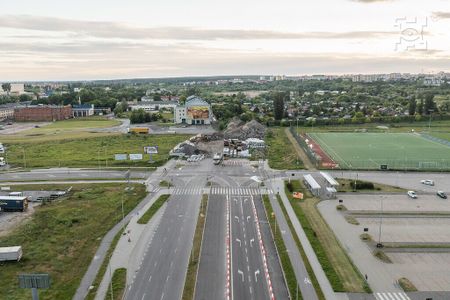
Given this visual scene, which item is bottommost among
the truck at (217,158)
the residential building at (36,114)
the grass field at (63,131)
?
the truck at (217,158)

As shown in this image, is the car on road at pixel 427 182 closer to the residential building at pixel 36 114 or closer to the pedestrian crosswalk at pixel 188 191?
the pedestrian crosswalk at pixel 188 191

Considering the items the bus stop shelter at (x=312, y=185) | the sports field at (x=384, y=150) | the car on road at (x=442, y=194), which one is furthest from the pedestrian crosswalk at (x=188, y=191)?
the car on road at (x=442, y=194)

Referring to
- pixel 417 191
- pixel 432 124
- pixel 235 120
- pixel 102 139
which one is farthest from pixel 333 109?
pixel 417 191

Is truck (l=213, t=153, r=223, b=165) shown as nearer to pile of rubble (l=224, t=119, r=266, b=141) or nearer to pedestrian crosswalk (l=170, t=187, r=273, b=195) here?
pedestrian crosswalk (l=170, t=187, r=273, b=195)

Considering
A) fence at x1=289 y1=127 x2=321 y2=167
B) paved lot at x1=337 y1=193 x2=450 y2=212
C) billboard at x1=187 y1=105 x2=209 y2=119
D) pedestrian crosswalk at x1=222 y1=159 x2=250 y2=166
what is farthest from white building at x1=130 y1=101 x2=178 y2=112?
paved lot at x1=337 y1=193 x2=450 y2=212

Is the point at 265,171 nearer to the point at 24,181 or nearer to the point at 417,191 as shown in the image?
the point at 417,191

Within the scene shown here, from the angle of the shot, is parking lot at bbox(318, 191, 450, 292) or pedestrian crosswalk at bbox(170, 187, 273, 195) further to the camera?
pedestrian crosswalk at bbox(170, 187, 273, 195)
